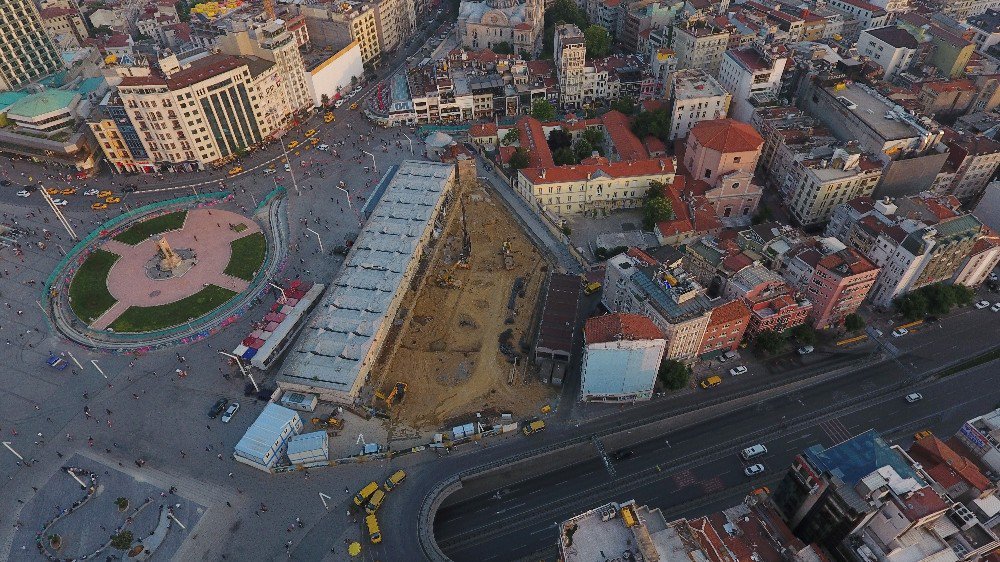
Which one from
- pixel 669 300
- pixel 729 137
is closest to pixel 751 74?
pixel 729 137

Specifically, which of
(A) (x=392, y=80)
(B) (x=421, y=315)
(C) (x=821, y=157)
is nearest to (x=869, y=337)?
(C) (x=821, y=157)

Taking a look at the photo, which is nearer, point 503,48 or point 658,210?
point 658,210

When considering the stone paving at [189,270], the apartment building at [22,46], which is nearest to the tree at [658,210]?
the stone paving at [189,270]

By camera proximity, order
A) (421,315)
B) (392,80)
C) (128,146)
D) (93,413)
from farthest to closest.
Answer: (392,80) → (128,146) → (421,315) → (93,413)

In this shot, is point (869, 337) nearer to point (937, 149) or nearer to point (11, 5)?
point (937, 149)

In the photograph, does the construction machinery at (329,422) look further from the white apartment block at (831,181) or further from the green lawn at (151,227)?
the white apartment block at (831,181)

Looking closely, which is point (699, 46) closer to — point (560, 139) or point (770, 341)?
point (560, 139)
